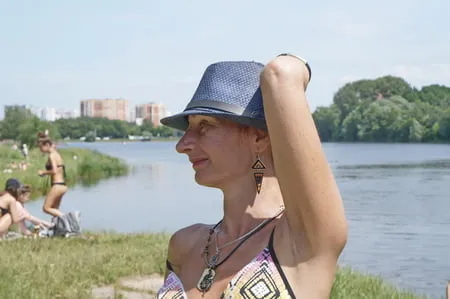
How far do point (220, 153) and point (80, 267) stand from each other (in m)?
5.68

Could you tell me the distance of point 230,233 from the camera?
222 centimetres

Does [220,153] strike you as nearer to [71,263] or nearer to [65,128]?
[71,263]

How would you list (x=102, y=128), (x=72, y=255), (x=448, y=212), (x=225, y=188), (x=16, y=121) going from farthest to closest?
(x=102, y=128) → (x=16, y=121) → (x=448, y=212) → (x=72, y=255) → (x=225, y=188)

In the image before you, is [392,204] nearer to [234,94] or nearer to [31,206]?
[31,206]

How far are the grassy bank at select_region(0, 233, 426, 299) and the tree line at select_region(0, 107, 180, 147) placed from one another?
74.9 ft

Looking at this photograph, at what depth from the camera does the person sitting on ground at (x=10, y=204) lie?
1104cm

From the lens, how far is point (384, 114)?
262 ft

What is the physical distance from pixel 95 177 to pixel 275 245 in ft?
115

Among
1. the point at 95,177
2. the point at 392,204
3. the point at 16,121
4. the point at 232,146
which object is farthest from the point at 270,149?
the point at 16,121

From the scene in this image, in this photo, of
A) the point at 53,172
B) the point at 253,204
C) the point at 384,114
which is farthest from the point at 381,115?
the point at 253,204

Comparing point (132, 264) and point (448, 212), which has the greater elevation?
point (132, 264)

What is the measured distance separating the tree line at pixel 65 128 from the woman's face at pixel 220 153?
98.0 feet

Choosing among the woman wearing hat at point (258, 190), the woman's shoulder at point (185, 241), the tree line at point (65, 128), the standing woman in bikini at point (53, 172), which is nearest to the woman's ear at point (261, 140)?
the woman wearing hat at point (258, 190)

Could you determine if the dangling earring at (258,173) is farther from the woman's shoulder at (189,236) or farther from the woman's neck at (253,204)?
the woman's shoulder at (189,236)
